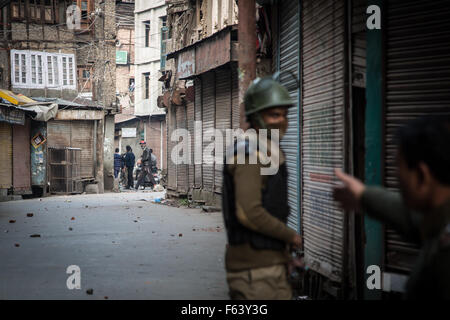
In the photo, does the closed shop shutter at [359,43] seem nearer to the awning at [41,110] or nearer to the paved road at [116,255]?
the paved road at [116,255]

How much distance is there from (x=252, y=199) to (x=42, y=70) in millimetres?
25315

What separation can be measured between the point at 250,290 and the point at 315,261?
3417 millimetres

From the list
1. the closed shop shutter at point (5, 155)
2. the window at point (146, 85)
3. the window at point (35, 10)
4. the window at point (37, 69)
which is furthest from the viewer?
the window at point (146, 85)

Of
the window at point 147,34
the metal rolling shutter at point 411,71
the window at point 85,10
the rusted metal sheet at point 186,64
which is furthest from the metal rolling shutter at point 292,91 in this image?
the window at point 147,34

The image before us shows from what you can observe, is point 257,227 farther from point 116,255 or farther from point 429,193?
point 116,255

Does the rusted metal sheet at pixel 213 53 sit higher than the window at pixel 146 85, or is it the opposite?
the window at pixel 146 85

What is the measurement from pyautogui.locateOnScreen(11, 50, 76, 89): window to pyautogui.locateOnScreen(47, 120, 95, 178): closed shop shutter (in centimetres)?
192

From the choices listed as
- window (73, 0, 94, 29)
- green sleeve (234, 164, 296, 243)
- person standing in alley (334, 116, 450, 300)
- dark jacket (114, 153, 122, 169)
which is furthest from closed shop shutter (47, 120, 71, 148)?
person standing in alley (334, 116, 450, 300)

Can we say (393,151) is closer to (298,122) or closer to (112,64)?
(298,122)

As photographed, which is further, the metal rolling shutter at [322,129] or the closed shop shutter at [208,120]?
the closed shop shutter at [208,120]

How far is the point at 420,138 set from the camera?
70.1 inches

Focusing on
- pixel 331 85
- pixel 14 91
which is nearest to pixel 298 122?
pixel 331 85

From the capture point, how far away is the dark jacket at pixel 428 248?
5.49ft

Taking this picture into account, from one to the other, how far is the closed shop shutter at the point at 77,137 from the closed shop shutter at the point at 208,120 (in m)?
10.8
